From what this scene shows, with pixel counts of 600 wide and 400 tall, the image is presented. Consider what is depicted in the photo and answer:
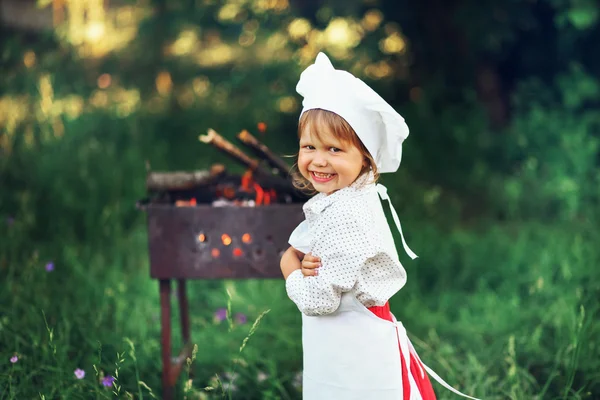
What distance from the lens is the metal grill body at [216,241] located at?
3275mm

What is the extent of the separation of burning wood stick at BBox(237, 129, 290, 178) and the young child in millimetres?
900

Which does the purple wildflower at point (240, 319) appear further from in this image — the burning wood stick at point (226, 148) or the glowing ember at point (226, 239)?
the burning wood stick at point (226, 148)

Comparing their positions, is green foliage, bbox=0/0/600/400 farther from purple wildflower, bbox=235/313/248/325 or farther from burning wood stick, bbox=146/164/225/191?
burning wood stick, bbox=146/164/225/191

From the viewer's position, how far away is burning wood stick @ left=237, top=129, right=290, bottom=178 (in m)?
3.32

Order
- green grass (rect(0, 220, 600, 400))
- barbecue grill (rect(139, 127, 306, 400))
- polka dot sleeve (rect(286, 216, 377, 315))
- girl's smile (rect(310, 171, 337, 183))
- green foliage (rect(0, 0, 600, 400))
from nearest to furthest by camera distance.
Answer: polka dot sleeve (rect(286, 216, 377, 315)) < girl's smile (rect(310, 171, 337, 183)) < barbecue grill (rect(139, 127, 306, 400)) < green grass (rect(0, 220, 600, 400)) < green foliage (rect(0, 0, 600, 400))

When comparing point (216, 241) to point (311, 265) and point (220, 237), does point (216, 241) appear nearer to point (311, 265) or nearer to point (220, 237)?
point (220, 237)

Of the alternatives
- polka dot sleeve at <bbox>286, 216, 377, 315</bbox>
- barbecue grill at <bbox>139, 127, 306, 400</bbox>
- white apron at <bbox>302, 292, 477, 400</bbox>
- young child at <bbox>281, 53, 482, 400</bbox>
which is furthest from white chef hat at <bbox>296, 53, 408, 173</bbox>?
barbecue grill at <bbox>139, 127, 306, 400</bbox>

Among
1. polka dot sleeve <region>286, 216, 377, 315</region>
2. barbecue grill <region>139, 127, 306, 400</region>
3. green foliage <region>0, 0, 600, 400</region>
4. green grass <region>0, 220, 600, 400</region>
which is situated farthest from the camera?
green foliage <region>0, 0, 600, 400</region>

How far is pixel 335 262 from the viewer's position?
230cm

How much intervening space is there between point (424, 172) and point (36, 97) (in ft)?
12.1

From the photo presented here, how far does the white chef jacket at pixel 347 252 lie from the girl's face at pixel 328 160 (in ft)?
0.14

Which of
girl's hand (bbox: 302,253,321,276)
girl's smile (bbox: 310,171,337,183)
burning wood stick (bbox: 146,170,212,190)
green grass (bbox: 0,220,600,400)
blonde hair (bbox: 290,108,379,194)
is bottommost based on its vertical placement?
green grass (bbox: 0,220,600,400)

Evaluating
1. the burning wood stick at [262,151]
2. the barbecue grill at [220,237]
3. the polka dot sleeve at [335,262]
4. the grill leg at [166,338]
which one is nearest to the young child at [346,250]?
the polka dot sleeve at [335,262]

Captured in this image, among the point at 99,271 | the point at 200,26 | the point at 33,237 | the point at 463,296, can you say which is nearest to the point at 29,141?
the point at 33,237
